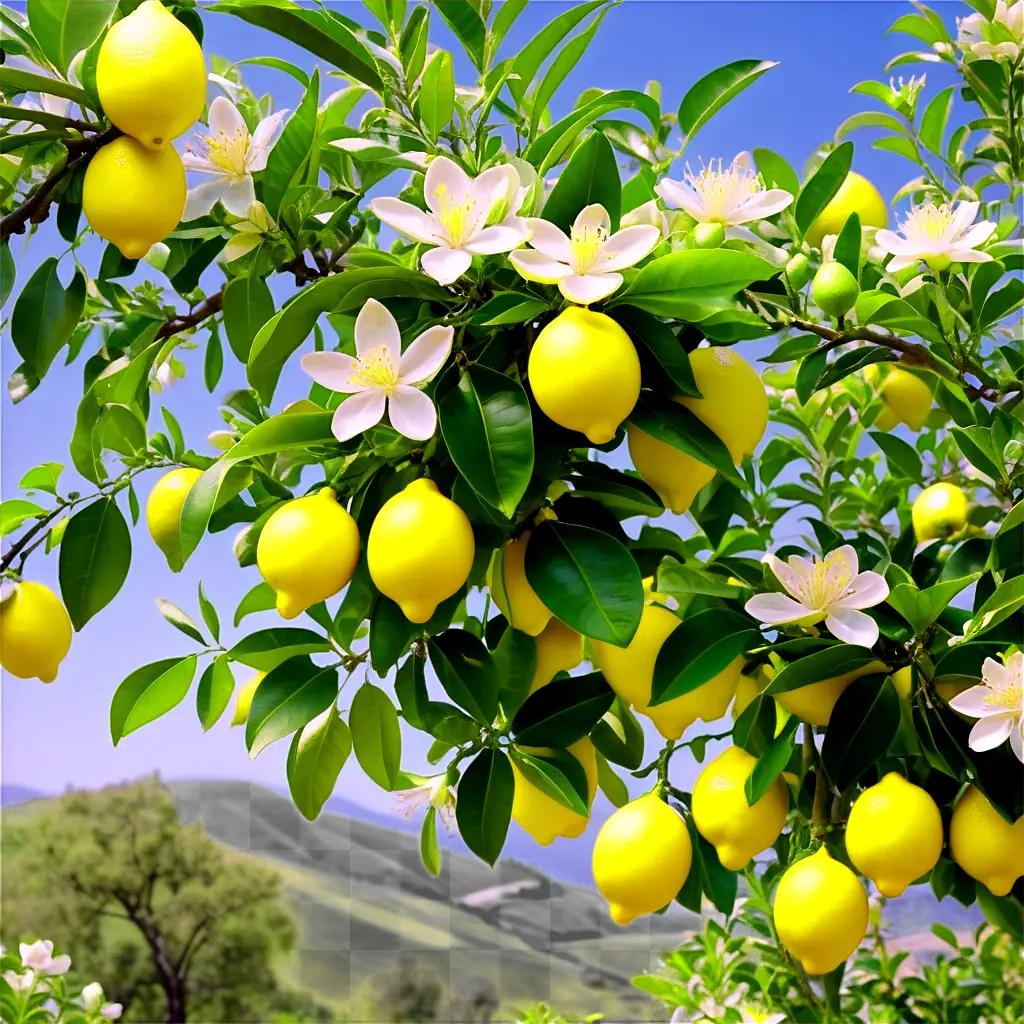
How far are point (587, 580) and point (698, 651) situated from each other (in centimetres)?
11

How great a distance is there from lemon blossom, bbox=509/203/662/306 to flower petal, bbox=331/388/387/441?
9 centimetres

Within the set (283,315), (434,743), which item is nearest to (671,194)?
(283,315)

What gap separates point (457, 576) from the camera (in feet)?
1.70

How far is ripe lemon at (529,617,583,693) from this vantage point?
67 centimetres

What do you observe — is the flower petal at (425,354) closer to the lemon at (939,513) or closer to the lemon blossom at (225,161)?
the lemon blossom at (225,161)

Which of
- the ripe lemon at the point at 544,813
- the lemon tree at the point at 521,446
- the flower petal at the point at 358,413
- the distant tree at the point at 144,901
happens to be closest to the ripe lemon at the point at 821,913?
the lemon tree at the point at 521,446

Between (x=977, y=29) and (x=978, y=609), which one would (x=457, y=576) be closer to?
(x=978, y=609)

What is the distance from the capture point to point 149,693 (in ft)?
2.32

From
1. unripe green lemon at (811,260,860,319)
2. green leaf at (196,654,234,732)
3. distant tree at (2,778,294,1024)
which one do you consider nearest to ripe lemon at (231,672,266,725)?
green leaf at (196,654,234,732)

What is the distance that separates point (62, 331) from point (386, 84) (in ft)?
0.79

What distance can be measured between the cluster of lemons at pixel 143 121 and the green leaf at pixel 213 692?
31cm

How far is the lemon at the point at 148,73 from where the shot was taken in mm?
494

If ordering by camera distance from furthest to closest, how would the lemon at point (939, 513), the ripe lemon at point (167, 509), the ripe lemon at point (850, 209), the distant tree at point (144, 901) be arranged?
the distant tree at point (144, 901) < the lemon at point (939, 513) < the ripe lemon at point (850, 209) < the ripe lemon at point (167, 509)

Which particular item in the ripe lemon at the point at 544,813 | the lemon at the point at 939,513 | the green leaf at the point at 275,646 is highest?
the lemon at the point at 939,513
